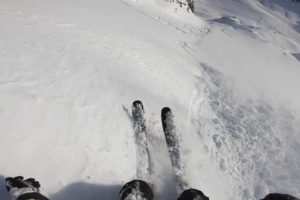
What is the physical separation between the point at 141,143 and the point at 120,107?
730 millimetres

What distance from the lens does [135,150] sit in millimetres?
4336

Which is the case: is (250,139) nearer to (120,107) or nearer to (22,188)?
(120,107)

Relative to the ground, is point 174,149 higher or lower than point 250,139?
higher

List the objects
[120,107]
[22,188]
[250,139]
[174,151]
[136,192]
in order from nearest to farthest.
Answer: [22,188] < [136,192] < [174,151] < [120,107] < [250,139]

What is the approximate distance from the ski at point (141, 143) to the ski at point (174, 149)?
0.26 meters

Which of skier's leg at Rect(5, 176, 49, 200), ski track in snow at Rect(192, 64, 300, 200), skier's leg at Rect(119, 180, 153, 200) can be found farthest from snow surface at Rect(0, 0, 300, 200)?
skier's leg at Rect(119, 180, 153, 200)

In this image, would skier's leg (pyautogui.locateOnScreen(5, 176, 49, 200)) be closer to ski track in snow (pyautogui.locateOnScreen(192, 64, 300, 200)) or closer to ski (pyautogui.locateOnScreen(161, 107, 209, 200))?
ski (pyautogui.locateOnScreen(161, 107, 209, 200))

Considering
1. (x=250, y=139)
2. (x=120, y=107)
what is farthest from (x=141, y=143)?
(x=250, y=139)

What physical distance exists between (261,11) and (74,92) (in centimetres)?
2115

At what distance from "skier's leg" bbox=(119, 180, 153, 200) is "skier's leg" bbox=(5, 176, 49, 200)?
26.5 inches

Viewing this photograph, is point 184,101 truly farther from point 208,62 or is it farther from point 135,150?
point 208,62

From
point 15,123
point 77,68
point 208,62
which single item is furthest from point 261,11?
point 15,123

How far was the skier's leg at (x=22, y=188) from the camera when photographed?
298 centimetres

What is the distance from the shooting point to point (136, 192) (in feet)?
10.7
